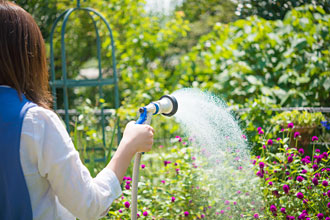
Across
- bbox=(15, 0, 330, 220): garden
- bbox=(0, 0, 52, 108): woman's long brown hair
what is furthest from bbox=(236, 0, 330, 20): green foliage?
bbox=(0, 0, 52, 108): woman's long brown hair

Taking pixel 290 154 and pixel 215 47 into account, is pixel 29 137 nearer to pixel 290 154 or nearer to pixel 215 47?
pixel 290 154

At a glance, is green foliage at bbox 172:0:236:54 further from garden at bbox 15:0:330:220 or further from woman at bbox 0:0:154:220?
woman at bbox 0:0:154:220

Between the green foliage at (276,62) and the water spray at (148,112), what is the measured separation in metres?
1.93

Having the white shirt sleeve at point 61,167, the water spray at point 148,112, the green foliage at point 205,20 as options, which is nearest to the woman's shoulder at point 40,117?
the white shirt sleeve at point 61,167

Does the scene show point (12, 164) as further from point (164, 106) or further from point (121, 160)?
point (164, 106)

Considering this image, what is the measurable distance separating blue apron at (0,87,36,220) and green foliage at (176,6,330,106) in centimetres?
244

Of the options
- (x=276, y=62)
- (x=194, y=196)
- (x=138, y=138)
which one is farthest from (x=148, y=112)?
(x=276, y=62)

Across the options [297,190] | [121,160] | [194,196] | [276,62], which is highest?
[276,62]

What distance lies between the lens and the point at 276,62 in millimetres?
3389

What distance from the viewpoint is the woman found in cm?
85

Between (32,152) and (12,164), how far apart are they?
0.17 ft

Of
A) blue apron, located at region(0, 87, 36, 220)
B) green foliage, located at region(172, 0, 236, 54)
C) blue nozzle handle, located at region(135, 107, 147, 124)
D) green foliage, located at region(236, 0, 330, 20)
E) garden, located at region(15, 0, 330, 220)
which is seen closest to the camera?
blue apron, located at region(0, 87, 36, 220)

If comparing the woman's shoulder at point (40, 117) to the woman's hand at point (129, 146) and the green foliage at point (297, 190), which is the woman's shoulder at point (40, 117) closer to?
the woman's hand at point (129, 146)

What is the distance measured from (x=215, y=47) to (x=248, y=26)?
37 cm
